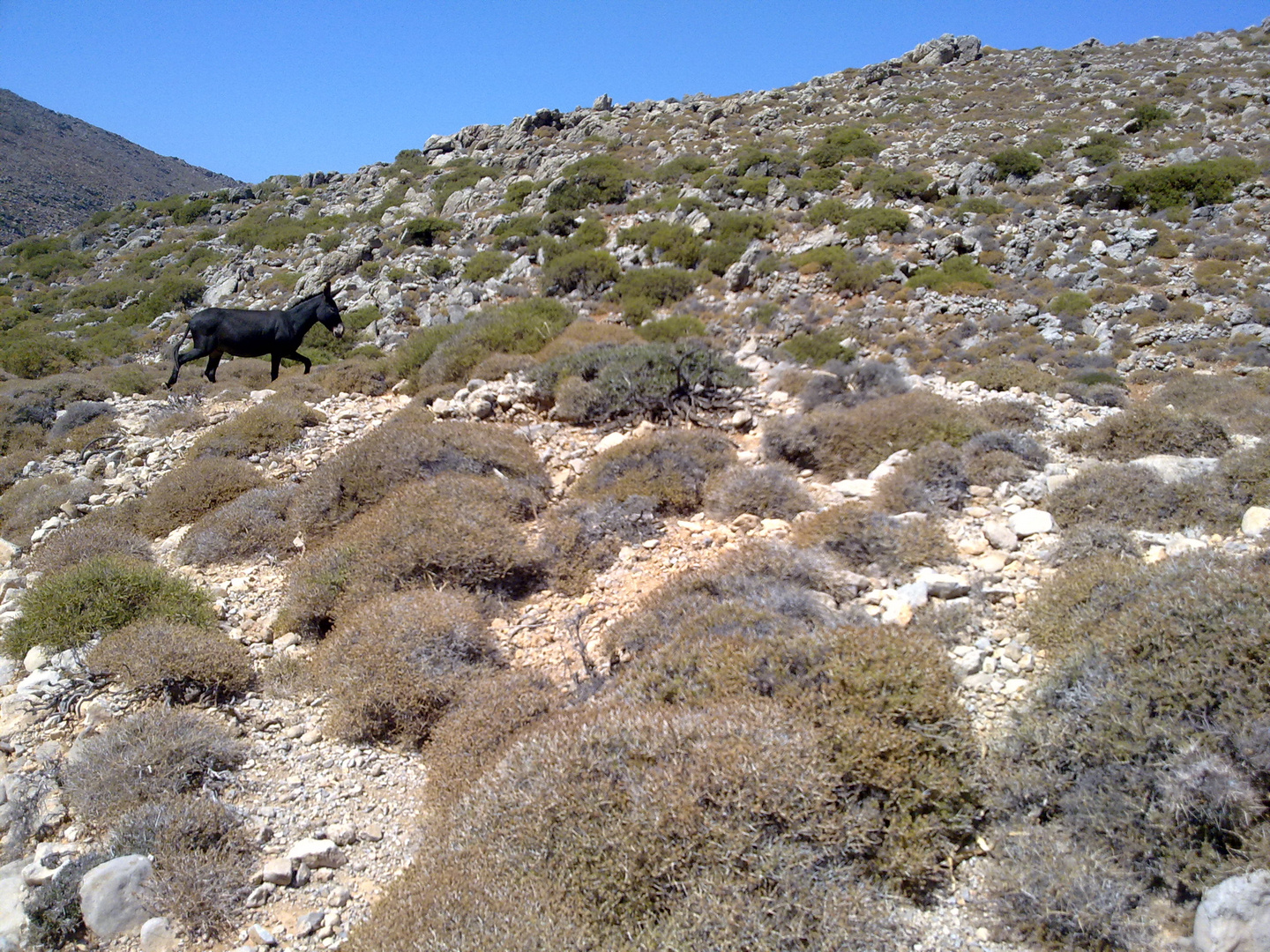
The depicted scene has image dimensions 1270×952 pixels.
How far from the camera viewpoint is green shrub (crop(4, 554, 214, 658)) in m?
5.83

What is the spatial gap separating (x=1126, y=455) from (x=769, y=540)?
12.7ft

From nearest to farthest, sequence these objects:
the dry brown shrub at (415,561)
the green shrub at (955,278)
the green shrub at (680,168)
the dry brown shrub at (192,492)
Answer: the dry brown shrub at (415,561) → the dry brown shrub at (192,492) → the green shrub at (955,278) → the green shrub at (680,168)

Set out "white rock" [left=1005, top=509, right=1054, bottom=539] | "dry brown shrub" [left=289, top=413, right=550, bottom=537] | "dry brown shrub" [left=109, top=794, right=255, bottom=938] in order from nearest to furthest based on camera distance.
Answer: "dry brown shrub" [left=109, top=794, right=255, bottom=938], "white rock" [left=1005, top=509, right=1054, bottom=539], "dry brown shrub" [left=289, top=413, right=550, bottom=537]

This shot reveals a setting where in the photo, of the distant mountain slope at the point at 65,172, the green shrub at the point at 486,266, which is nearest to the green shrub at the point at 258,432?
the green shrub at the point at 486,266

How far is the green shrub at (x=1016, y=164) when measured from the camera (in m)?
22.0

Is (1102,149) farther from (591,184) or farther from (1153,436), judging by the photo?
(1153,436)

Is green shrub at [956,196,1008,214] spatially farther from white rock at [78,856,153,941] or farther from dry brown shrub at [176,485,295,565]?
white rock at [78,856,153,941]

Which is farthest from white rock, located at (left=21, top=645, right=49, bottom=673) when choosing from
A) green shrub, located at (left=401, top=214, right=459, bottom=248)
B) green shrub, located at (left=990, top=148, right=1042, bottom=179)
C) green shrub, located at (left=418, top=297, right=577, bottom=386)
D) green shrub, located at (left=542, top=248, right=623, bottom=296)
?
green shrub, located at (left=990, top=148, right=1042, bottom=179)

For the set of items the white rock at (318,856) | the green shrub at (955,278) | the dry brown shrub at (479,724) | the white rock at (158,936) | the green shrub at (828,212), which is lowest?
the white rock at (158,936)

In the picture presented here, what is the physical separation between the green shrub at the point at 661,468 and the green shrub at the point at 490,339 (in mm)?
4822

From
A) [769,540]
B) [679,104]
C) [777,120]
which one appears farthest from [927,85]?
[769,540]

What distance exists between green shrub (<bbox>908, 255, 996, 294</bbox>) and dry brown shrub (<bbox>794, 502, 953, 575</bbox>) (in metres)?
12.5

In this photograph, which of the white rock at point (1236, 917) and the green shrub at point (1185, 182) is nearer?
the white rock at point (1236, 917)

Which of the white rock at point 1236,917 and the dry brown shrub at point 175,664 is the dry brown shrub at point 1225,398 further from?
the dry brown shrub at point 175,664
